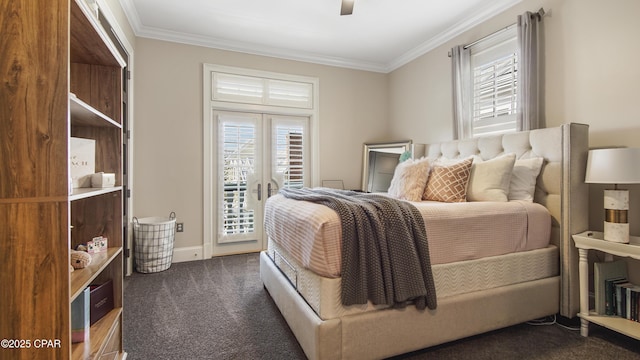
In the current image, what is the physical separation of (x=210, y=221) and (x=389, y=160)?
252 cm

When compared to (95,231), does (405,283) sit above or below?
below

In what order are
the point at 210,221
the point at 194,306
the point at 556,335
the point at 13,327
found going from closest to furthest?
1. the point at 13,327
2. the point at 556,335
3. the point at 194,306
4. the point at 210,221

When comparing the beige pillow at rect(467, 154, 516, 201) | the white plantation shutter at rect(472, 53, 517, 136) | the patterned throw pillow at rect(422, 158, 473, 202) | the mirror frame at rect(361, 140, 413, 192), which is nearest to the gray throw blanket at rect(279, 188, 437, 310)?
the patterned throw pillow at rect(422, 158, 473, 202)

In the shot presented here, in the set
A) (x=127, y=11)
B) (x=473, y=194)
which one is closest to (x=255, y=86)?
(x=127, y=11)

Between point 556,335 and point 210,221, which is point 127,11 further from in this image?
point 556,335

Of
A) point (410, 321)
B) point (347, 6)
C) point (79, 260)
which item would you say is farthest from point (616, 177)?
point (79, 260)

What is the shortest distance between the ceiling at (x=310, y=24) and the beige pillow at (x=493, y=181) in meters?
1.64

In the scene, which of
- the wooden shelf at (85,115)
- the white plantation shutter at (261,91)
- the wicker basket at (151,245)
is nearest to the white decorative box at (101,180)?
the wooden shelf at (85,115)

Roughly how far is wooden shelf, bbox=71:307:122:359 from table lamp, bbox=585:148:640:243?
9.16 ft

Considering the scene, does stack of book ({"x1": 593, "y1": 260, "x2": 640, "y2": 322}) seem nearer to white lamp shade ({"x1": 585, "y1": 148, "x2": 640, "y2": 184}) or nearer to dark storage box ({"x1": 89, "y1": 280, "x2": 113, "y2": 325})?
white lamp shade ({"x1": 585, "y1": 148, "x2": 640, "y2": 184})

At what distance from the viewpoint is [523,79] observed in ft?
8.55

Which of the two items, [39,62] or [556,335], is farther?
[556,335]

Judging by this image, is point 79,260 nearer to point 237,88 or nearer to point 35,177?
point 35,177

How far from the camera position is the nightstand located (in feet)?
5.74
